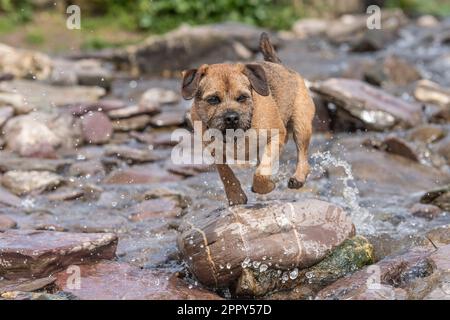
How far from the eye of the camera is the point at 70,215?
8.55 meters

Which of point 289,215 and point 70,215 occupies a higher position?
point 289,215

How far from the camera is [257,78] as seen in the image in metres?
6.67

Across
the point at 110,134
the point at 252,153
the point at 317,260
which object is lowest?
the point at 110,134

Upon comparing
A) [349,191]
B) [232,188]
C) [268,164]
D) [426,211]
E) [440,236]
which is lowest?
[349,191]

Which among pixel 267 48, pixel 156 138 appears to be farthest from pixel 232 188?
pixel 156 138

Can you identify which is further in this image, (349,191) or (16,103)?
(16,103)

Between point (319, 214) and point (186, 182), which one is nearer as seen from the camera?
point (319, 214)

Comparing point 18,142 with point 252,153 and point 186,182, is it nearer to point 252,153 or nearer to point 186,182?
point 186,182

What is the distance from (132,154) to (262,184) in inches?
173

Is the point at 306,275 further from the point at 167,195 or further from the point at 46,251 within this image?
the point at 167,195

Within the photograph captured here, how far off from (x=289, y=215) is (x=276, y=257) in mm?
469

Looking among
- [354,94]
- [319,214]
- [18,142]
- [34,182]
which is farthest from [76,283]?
[354,94]

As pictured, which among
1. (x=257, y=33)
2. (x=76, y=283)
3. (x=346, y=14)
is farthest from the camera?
(x=346, y=14)

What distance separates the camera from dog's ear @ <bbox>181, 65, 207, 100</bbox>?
258 inches
